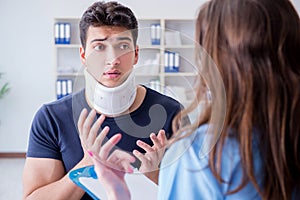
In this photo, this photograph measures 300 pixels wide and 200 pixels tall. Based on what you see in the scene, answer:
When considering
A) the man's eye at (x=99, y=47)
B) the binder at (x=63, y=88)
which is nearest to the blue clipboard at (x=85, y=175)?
the man's eye at (x=99, y=47)

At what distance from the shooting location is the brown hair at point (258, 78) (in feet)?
2.25

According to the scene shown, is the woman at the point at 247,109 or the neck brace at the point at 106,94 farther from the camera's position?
the neck brace at the point at 106,94

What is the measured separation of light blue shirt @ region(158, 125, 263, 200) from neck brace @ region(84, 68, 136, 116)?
0.17 meters

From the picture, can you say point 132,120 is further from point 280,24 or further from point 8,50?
point 8,50

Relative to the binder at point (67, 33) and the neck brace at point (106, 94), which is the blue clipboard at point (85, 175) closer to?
the neck brace at point (106, 94)

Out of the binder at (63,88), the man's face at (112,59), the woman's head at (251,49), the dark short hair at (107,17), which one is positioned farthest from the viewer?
the binder at (63,88)

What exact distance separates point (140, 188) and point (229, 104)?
0.75 feet

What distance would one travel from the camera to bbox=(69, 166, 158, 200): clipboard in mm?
778

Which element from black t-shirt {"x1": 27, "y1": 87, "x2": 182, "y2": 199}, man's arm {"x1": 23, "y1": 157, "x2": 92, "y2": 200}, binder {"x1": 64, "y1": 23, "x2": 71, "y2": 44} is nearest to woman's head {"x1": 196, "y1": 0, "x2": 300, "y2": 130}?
black t-shirt {"x1": 27, "y1": 87, "x2": 182, "y2": 199}

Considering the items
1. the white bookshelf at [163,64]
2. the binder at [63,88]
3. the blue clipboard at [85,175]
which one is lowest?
the binder at [63,88]

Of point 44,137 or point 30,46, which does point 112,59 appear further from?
point 30,46

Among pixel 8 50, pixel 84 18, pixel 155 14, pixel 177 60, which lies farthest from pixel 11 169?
pixel 177 60

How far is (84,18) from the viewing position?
1030mm

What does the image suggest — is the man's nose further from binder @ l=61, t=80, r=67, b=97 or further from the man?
binder @ l=61, t=80, r=67, b=97
